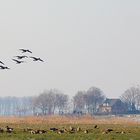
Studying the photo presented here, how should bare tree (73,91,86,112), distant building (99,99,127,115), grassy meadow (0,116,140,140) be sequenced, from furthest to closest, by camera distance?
bare tree (73,91,86,112)
distant building (99,99,127,115)
grassy meadow (0,116,140,140)

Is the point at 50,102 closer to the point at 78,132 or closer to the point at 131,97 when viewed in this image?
the point at 131,97

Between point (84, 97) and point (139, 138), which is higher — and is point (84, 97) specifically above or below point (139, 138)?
above

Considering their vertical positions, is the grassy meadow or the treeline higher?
the treeline

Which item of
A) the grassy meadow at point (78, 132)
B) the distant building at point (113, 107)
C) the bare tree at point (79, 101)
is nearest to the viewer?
the grassy meadow at point (78, 132)

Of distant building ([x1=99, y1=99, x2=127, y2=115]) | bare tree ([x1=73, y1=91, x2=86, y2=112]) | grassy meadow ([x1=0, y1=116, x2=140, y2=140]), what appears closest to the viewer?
grassy meadow ([x1=0, y1=116, x2=140, y2=140])

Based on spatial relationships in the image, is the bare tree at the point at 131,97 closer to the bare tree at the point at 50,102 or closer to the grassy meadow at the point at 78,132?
the bare tree at the point at 50,102

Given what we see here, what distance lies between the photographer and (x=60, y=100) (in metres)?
184

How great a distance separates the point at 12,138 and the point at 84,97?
152447 mm

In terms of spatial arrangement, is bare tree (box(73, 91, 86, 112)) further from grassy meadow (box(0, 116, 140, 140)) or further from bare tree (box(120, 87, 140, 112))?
grassy meadow (box(0, 116, 140, 140))

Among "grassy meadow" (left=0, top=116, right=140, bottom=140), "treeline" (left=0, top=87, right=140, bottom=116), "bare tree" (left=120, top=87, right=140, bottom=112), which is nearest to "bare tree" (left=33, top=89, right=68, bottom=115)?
"treeline" (left=0, top=87, right=140, bottom=116)

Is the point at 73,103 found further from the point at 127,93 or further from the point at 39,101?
the point at 127,93

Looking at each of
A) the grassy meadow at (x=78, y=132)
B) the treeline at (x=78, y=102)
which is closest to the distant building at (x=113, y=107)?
the treeline at (x=78, y=102)

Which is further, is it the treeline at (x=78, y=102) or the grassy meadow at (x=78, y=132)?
the treeline at (x=78, y=102)

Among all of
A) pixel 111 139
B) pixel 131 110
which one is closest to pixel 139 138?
pixel 111 139
